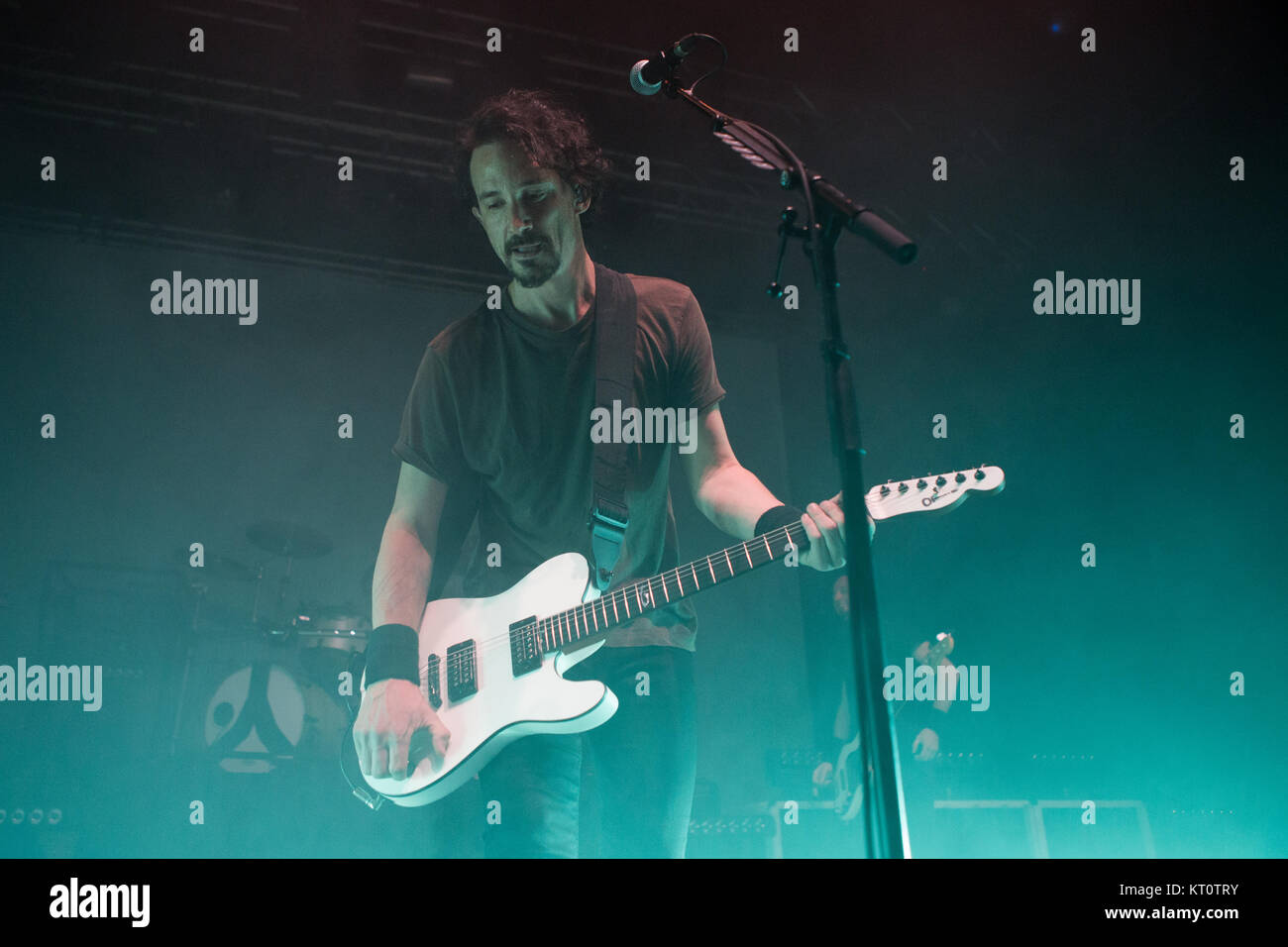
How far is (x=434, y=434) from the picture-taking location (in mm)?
2246

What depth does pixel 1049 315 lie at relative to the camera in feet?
14.6

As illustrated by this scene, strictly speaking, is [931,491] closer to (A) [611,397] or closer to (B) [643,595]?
(B) [643,595]

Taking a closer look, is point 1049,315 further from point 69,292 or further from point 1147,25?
point 69,292

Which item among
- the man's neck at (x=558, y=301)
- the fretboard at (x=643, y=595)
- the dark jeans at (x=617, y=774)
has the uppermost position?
the man's neck at (x=558, y=301)

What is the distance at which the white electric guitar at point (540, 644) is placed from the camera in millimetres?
1820

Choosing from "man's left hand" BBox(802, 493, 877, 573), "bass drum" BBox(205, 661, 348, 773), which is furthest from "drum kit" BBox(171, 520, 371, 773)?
"man's left hand" BBox(802, 493, 877, 573)

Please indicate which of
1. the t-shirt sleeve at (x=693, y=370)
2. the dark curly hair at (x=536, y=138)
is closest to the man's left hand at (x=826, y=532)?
the t-shirt sleeve at (x=693, y=370)

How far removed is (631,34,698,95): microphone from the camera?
183 cm

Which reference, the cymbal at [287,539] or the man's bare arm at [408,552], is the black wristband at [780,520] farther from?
the cymbal at [287,539]

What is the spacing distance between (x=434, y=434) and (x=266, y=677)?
6.83 feet

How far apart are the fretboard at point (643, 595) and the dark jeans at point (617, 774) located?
76 millimetres

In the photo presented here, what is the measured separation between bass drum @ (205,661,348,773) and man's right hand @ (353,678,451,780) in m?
1.93

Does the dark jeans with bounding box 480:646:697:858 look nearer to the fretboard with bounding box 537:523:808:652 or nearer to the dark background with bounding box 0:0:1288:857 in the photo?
the fretboard with bounding box 537:523:808:652

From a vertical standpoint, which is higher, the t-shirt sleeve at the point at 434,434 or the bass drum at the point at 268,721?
the t-shirt sleeve at the point at 434,434
